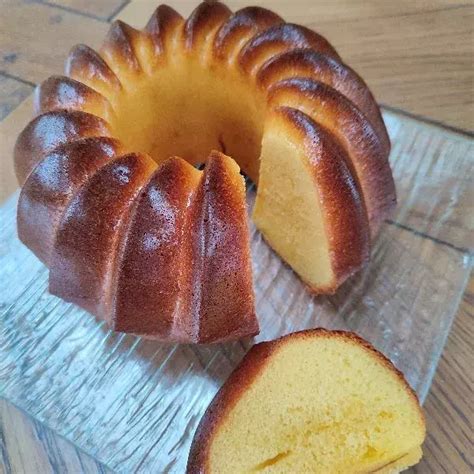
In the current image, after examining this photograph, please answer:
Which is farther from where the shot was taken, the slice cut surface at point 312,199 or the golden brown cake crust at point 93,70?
the golden brown cake crust at point 93,70

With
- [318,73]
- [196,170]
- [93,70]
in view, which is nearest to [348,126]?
[318,73]

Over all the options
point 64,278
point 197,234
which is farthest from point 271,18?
point 64,278

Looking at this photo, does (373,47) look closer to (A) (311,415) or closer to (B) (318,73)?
(B) (318,73)

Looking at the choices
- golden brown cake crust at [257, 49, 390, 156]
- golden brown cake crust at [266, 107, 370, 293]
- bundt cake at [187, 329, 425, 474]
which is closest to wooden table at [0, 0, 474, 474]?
bundt cake at [187, 329, 425, 474]

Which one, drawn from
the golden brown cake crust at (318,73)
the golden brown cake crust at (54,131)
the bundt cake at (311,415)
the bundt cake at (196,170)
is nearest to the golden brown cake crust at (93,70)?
the bundt cake at (196,170)

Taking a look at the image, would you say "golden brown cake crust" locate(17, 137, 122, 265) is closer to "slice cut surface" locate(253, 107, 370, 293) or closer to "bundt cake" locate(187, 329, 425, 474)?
"slice cut surface" locate(253, 107, 370, 293)

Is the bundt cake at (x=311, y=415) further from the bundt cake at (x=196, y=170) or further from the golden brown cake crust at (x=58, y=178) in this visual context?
the golden brown cake crust at (x=58, y=178)
